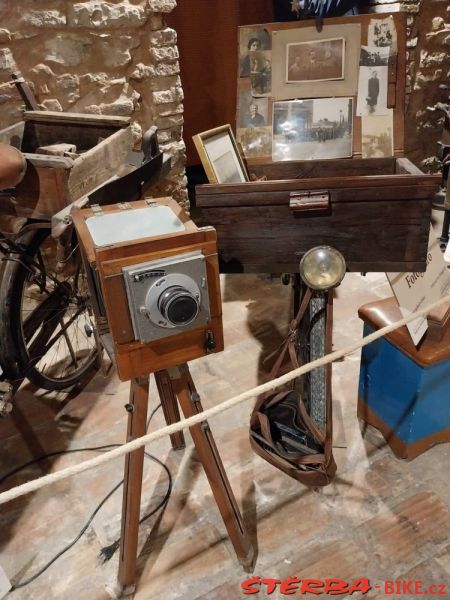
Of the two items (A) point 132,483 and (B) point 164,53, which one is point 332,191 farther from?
(B) point 164,53

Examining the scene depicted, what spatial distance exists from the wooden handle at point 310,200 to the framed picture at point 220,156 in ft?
1.69

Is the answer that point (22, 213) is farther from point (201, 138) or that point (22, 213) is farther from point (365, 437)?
point (365, 437)

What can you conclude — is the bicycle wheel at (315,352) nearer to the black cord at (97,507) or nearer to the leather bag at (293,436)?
the leather bag at (293,436)

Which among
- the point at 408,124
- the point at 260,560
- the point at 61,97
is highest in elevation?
the point at 61,97

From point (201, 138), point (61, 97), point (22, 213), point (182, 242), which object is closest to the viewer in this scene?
point (182, 242)

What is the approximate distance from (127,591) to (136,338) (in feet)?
3.42

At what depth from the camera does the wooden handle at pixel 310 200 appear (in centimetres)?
190

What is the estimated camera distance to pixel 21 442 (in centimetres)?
254

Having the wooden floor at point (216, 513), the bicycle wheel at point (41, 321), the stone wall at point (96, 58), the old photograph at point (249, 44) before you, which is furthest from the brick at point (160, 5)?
the wooden floor at point (216, 513)

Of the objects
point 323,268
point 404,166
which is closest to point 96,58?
point 404,166

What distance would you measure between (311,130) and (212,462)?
5.99ft

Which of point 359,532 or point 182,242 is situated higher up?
point 182,242

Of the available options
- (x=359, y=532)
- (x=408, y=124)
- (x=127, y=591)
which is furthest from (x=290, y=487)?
(x=408, y=124)

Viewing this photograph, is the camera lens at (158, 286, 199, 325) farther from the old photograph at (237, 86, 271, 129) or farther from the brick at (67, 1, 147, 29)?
the brick at (67, 1, 147, 29)
